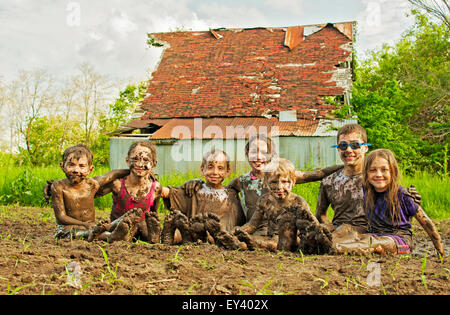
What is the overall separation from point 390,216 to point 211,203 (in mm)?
1842

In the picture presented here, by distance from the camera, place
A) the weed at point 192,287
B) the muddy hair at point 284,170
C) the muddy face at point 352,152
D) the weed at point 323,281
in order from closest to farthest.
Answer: the weed at point 192,287 < the weed at point 323,281 < the muddy hair at point 284,170 < the muddy face at point 352,152

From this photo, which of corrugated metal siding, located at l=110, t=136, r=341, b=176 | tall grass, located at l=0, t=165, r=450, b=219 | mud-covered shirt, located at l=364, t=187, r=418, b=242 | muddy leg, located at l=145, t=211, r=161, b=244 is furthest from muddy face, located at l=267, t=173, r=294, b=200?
corrugated metal siding, located at l=110, t=136, r=341, b=176

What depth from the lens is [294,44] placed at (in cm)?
1875

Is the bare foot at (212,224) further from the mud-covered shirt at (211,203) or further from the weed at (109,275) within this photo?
the weed at (109,275)

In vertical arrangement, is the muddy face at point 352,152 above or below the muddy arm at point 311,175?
above

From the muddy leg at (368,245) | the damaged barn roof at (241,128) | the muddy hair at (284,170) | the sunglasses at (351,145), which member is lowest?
the muddy leg at (368,245)

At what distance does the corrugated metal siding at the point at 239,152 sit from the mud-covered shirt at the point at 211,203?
9416 millimetres

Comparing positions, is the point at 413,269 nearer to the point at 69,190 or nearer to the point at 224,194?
the point at 224,194

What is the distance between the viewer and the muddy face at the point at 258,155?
4805mm

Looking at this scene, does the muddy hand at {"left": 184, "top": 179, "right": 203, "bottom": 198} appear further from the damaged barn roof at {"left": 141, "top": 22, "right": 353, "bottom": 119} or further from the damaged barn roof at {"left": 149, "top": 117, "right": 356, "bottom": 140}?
the damaged barn roof at {"left": 141, "top": 22, "right": 353, "bottom": 119}

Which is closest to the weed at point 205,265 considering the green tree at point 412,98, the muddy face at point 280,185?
the muddy face at point 280,185

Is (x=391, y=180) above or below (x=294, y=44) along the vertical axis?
below
